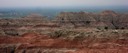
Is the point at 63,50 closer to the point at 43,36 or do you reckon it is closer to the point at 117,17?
the point at 43,36

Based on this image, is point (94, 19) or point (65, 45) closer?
point (65, 45)

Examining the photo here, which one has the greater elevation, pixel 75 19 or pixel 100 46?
pixel 100 46

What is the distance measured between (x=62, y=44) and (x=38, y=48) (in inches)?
161

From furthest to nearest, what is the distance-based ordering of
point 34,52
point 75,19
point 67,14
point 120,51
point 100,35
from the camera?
point 67,14 → point 75,19 → point 100,35 → point 34,52 → point 120,51

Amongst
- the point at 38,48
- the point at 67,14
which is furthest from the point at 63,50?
the point at 67,14

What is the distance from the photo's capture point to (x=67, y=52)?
43312 mm

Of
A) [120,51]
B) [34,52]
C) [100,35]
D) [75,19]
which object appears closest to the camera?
[120,51]

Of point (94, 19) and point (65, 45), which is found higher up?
point (65, 45)

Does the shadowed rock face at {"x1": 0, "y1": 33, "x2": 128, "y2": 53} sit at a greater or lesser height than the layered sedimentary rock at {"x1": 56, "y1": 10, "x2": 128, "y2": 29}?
greater

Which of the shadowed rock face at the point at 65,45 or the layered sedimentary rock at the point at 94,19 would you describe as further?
the layered sedimentary rock at the point at 94,19

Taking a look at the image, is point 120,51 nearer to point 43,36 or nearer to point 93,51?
point 93,51

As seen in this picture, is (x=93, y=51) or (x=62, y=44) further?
(x=62, y=44)

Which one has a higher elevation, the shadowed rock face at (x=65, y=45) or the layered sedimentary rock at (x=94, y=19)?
the shadowed rock face at (x=65, y=45)

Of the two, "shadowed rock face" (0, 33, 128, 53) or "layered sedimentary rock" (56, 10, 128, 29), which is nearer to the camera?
"shadowed rock face" (0, 33, 128, 53)
